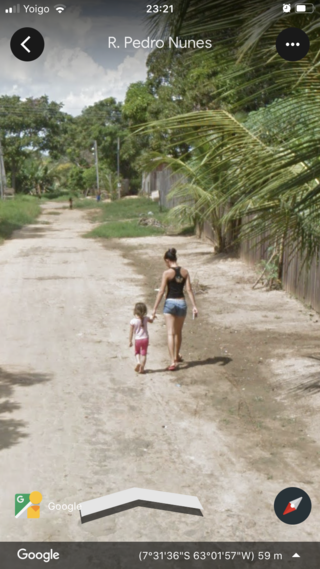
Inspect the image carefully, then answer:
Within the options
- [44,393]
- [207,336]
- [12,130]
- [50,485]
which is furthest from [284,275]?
[12,130]

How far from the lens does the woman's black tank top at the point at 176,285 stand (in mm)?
8609

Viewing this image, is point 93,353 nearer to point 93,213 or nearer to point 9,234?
point 9,234

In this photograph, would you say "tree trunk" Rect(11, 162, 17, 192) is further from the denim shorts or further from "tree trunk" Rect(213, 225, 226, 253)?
the denim shorts

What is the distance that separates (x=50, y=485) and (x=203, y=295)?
32.3 feet

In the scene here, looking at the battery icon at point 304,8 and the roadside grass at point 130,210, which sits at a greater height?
the battery icon at point 304,8

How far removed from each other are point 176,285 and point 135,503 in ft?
15.4

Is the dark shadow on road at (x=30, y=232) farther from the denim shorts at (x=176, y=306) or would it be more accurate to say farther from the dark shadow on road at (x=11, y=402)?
the dark shadow on road at (x=11, y=402)

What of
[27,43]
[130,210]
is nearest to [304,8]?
[27,43]

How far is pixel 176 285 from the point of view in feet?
28.3

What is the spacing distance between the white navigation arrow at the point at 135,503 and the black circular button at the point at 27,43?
2.61m

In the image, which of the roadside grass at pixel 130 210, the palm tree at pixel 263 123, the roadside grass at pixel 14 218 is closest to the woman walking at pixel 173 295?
the palm tree at pixel 263 123

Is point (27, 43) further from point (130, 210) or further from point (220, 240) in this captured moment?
point (130, 210)

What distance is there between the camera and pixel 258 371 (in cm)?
880

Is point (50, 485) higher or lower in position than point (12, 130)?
lower
